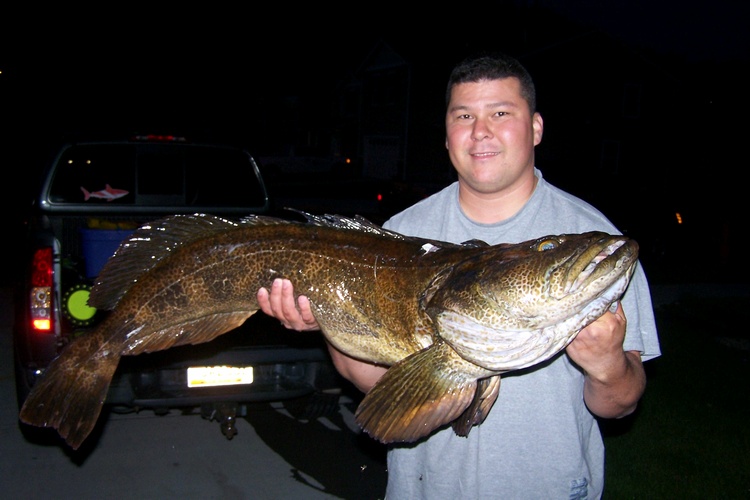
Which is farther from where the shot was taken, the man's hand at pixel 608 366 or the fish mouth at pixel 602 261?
the man's hand at pixel 608 366

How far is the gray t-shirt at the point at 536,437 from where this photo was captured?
2322 millimetres

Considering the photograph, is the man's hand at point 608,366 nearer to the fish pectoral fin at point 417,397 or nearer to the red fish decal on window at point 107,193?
the fish pectoral fin at point 417,397

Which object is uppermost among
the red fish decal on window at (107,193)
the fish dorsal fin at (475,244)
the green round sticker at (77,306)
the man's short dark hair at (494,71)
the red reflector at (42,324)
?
the man's short dark hair at (494,71)

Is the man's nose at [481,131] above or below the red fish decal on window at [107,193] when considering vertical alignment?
above

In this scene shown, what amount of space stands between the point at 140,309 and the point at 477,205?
4.55 feet

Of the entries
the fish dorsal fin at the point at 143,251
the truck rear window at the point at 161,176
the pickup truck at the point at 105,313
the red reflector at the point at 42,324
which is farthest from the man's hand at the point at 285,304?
the truck rear window at the point at 161,176

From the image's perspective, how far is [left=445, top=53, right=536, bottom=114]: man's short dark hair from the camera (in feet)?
8.24

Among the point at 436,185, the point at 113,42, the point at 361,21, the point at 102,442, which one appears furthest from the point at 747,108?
the point at 361,21

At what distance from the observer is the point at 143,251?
2707 millimetres

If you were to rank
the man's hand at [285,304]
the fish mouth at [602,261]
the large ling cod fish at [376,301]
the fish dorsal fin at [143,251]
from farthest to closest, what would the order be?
the fish dorsal fin at [143,251]
the man's hand at [285,304]
the large ling cod fish at [376,301]
the fish mouth at [602,261]

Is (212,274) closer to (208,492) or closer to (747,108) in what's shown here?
(208,492)

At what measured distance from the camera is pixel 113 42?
28469 mm

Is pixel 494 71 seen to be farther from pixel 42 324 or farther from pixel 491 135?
pixel 42 324

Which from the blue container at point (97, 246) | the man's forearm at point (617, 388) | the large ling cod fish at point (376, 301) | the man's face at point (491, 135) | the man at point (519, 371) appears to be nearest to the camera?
the large ling cod fish at point (376, 301)
